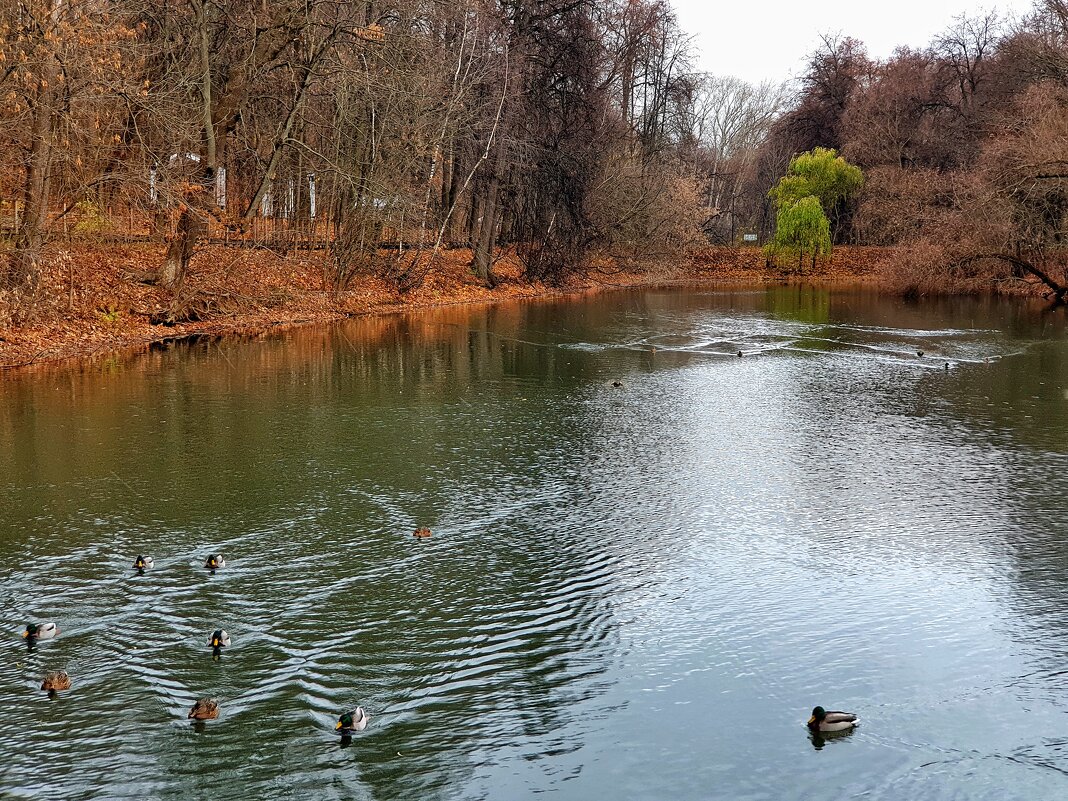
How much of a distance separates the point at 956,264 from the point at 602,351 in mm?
19441

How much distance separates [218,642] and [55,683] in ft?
3.08

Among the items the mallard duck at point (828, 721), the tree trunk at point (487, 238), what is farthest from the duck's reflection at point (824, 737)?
the tree trunk at point (487, 238)

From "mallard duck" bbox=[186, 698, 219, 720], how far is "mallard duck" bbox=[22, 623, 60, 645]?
1.54m

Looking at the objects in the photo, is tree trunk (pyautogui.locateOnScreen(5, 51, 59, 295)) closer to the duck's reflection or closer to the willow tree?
the duck's reflection

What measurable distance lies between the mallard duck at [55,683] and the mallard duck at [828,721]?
4.25m

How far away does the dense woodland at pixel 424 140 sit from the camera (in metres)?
18.5

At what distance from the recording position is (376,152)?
26.8 metres

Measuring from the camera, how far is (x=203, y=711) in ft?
Result: 18.1

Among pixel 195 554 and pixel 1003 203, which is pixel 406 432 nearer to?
pixel 195 554

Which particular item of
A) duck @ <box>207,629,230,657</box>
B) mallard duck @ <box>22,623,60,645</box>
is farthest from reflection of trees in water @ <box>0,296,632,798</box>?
mallard duck @ <box>22,623,60,645</box>

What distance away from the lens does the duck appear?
628cm

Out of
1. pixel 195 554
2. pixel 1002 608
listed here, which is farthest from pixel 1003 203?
pixel 195 554

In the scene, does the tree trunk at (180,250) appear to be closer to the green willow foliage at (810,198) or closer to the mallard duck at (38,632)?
the mallard duck at (38,632)

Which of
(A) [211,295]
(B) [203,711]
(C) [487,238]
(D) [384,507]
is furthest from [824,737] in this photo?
(C) [487,238]
